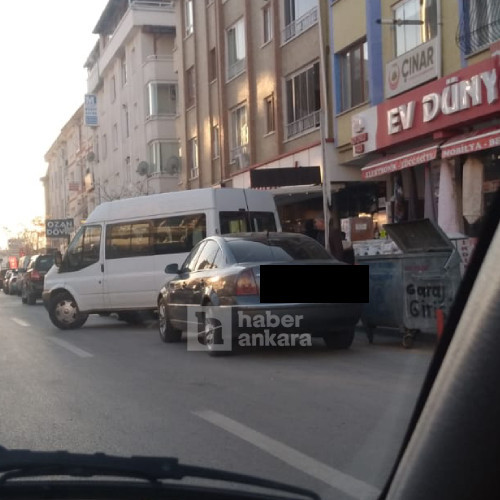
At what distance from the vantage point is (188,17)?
33969 millimetres

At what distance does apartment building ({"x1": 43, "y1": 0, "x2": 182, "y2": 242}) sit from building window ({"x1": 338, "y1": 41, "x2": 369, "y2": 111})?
1509 centimetres

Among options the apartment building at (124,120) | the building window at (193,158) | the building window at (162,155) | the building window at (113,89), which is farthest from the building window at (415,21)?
the building window at (113,89)

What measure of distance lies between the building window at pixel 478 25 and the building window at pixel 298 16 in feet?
25.2

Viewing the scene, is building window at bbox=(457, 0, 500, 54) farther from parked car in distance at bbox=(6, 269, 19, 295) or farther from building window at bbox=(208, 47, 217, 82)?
parked car in distance at bbox=(6, 269, 19, 295)

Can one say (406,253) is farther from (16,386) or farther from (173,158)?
(173,158)

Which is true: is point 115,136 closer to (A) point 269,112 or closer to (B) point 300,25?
(A) point 269,112

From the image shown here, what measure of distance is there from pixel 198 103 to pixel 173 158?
4.27m

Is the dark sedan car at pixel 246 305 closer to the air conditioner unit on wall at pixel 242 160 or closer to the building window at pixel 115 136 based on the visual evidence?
the air conditioner unit on wall at pixel 242 160

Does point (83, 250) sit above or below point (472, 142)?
below

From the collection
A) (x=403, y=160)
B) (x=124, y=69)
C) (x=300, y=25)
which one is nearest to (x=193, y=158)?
(x=124, y=69)

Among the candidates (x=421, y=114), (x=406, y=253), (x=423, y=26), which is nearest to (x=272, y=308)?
(x=406, y=253)

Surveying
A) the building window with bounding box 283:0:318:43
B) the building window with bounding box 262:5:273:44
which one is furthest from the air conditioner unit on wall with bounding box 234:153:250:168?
the building window with bounding box 283:0:318:43

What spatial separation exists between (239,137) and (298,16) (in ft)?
19.9

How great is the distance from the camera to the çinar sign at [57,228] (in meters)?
44.7
